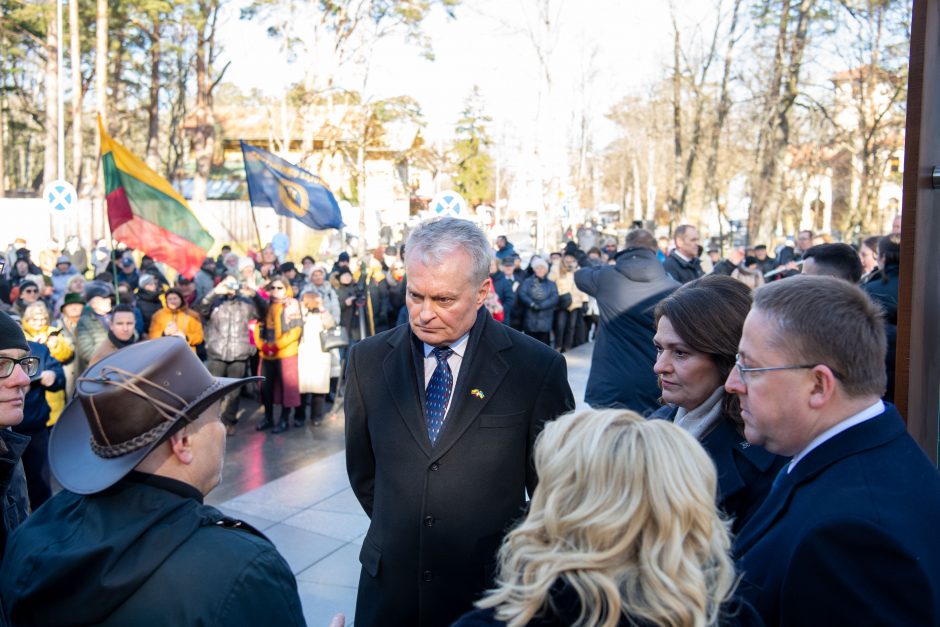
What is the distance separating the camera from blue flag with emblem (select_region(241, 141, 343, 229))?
451 inches

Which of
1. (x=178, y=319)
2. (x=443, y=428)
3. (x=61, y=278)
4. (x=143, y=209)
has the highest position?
(x=143, y=209)

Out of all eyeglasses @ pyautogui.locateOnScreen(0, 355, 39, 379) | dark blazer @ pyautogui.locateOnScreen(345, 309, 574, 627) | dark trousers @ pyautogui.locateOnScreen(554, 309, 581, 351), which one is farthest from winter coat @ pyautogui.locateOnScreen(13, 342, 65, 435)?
dark trousers @ pyautogui.locateOnScreen(554, 309, 581, 351)

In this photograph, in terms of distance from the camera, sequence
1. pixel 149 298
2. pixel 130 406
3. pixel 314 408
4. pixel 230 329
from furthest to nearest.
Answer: pixel 149 298, pixel 314 408, pixel 230 329, pixel 130 406

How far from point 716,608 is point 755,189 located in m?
29.6

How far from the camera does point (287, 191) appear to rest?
11.8 m

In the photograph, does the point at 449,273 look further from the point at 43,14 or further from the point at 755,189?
the point at 43,14

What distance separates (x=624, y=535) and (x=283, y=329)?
871 centimetres

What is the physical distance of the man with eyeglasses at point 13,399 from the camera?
3143 mm

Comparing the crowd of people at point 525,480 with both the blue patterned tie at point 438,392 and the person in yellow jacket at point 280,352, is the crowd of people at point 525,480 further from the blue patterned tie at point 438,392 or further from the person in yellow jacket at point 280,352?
the person in yellow jacket at point 280,352

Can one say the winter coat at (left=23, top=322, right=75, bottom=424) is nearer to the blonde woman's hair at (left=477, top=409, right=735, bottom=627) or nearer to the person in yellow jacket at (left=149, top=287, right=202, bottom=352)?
the person in yellow jacket at (left=149, top=287, right=202, bottom=352)

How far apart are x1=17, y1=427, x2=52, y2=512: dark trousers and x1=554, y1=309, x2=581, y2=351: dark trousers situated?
1118 centimetres

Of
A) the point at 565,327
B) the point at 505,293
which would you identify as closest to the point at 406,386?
the point at 505,293

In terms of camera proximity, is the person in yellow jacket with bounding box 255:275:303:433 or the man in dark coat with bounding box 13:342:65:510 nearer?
the man in dark coat with bounding box 13:342:65:510

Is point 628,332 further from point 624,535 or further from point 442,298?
point 624,535
